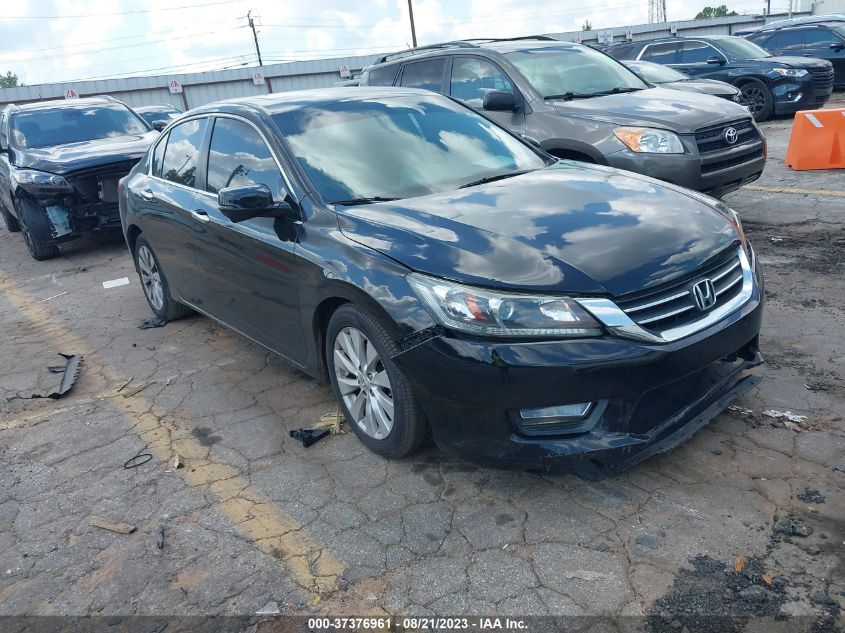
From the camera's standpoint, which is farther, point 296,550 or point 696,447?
point 696,447

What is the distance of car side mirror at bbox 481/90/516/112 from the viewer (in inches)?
263

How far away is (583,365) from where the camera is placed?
105 inches

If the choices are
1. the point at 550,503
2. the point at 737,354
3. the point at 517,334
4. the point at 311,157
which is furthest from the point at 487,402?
the point at 311,157

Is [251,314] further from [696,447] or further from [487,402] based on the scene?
[696,447]

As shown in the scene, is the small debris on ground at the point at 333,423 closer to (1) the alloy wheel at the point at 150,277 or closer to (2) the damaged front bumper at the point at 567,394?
(2) the damaged front bumper at the point at 567,394

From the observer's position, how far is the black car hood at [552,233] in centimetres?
284

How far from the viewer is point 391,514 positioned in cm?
306

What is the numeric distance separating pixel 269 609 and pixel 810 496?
217 cm

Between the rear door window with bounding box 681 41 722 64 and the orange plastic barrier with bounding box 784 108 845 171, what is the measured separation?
562 cm

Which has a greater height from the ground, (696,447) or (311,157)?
(311,157)

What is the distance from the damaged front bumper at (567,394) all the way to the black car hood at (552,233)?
27cm

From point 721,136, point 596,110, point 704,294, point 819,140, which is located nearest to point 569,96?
point 596,110

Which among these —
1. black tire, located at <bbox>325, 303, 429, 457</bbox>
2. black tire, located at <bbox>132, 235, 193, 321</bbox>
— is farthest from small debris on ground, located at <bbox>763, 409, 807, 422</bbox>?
black tire, located at <bbox>132, 235, 193, 321</bbox>

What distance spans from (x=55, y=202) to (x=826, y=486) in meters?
8.38
